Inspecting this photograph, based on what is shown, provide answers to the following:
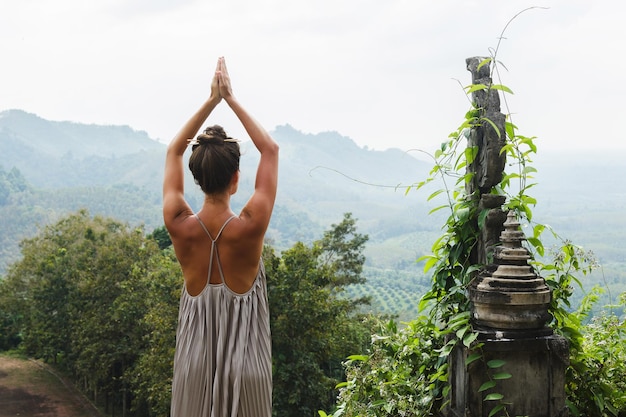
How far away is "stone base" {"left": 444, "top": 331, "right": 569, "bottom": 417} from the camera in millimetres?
3100

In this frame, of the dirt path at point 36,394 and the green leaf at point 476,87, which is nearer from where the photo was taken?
the green leaf at point 476,87

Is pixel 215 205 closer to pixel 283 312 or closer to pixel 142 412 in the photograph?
pixel 283 312

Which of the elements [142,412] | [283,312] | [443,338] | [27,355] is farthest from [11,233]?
[443,338]

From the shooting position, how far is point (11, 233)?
9419cm

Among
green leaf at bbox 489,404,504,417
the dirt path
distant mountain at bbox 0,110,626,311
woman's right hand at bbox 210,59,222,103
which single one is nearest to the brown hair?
woman's right hand at bbox 210,59,222,103

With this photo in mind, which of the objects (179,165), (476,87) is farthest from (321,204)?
(179,165)

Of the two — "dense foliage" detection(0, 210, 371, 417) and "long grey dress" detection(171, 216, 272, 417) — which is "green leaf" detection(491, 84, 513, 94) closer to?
"long grey dress" detection(171, 216, 272, 417)

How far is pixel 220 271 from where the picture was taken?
2363 mm

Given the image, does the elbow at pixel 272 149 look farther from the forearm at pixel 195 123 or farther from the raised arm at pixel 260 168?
the forearm at pixel 195 123

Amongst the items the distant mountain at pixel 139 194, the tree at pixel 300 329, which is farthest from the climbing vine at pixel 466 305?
the distant mountain at pixel 139 194

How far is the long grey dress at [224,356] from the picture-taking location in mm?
2371

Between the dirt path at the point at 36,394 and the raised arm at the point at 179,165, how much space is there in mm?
22815

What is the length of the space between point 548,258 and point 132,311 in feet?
58.0

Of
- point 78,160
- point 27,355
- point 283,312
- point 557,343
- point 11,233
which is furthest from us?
point 78,160
